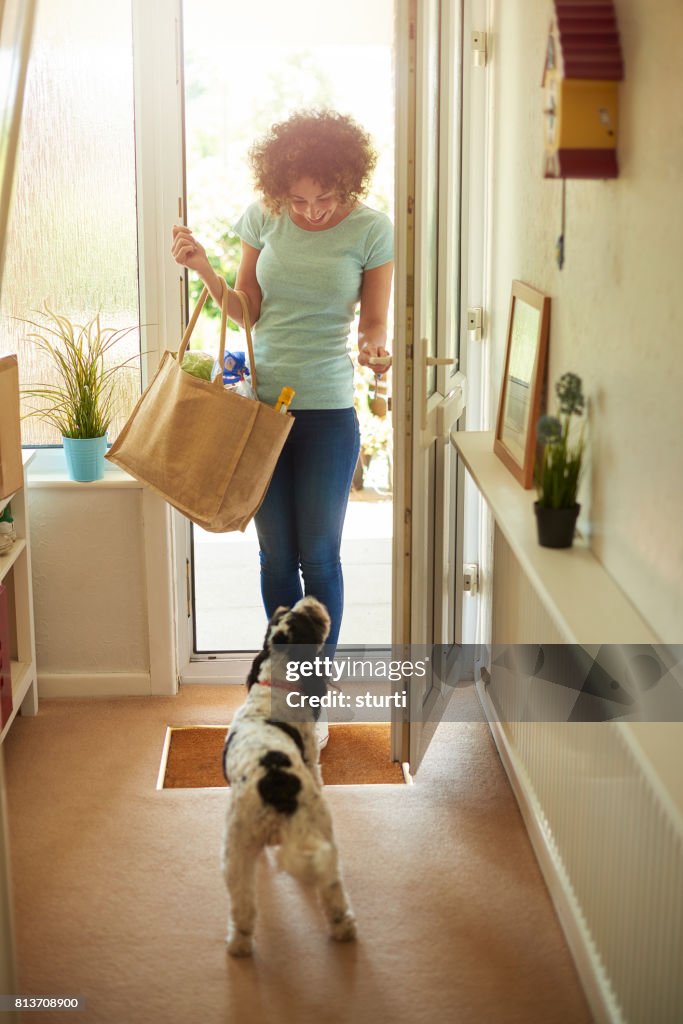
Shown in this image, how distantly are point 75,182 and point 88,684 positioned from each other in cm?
127

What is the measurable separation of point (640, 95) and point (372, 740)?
171 centimetres

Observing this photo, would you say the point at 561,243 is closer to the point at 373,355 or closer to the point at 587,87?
the point at 587,87

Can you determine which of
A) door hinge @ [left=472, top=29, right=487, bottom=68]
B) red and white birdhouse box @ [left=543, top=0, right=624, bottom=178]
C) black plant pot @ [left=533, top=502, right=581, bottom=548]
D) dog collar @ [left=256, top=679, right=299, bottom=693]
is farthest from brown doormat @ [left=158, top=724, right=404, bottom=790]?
door hinge @ [left=472, top=29, right=487, bottom=68]

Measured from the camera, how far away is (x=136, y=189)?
280 centimetres

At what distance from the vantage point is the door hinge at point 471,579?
2.93 metres

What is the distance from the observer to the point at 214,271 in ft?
8.17

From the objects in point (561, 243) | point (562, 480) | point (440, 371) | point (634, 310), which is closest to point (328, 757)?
point (440, 371)

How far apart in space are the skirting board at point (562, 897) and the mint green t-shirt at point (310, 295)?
0.89m

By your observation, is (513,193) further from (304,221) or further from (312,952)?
(312,952)

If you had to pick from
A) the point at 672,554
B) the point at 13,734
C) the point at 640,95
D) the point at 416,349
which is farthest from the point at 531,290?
the point at 13,734

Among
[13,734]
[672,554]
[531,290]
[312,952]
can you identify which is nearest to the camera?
[672,554]

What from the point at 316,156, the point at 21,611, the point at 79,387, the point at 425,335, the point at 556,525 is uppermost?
the point at 316,156

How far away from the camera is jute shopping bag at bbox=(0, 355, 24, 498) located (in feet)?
8.11

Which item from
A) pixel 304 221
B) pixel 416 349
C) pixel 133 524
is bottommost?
pixel 133 524
